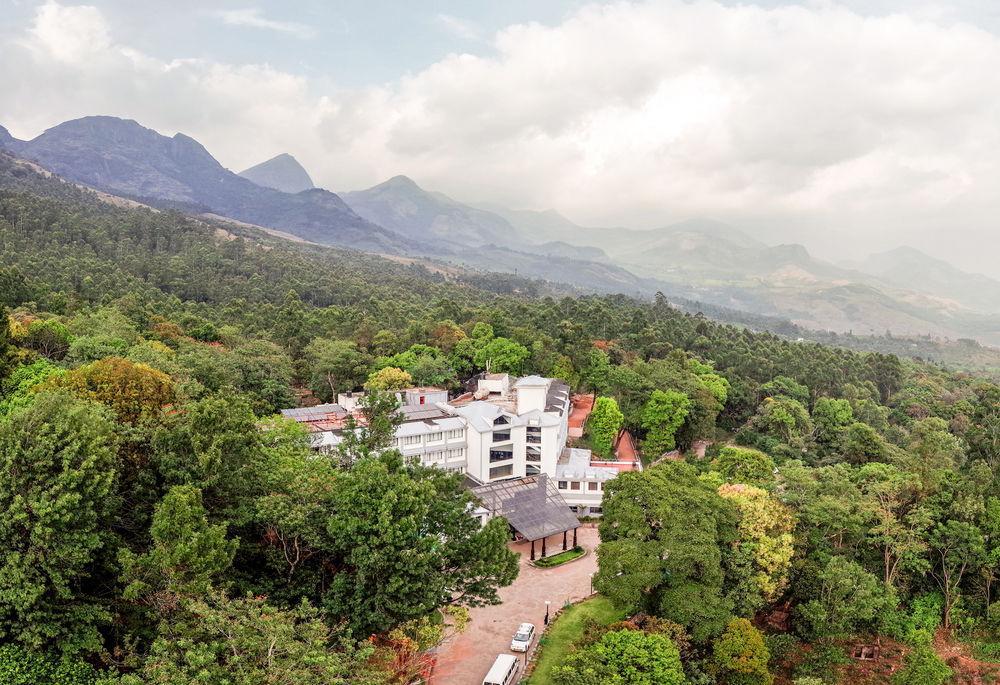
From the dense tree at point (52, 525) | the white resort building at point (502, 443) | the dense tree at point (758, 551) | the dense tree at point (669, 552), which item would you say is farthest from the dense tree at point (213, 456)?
the dense tree at point (758, 551)

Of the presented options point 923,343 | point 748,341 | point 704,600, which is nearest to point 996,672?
point 704,600

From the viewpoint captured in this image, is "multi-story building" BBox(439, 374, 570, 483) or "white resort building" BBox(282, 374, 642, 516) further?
"multi-story building" BBox(439, 374, 570, 483)

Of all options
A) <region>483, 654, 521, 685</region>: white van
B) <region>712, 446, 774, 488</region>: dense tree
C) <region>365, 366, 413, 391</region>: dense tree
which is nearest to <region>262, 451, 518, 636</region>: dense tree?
A: <region>483, 654, 521, 685</region>: white van

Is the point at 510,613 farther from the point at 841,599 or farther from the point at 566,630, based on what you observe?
the point at 841,599

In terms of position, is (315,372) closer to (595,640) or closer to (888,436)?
(595,640)

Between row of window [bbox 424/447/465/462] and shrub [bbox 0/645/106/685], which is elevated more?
shrub [bbox 0/645/106/685]

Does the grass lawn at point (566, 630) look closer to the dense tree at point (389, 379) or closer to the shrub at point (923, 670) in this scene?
the shrub at point (923, 670)

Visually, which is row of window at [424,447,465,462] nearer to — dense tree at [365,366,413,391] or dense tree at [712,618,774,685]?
dense tree at [365,366,413,391]

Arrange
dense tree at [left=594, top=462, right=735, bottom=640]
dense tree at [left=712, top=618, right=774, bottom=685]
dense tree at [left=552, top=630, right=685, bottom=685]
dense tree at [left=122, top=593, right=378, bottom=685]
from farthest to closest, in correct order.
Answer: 1. dense tree at [left=594, top=462, right=735, bottom=640]
2. dense tree at [left=712, top=618, right=774, bottom=685]
3. dense tree at [left=552, top=630, right=685, bottom=685]
4. dense tree at [left=122, top=593, right=378, bottom=685]

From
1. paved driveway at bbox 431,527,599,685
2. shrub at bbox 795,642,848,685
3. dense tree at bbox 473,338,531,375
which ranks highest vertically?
dense tree at bbox 473,338,531,375
